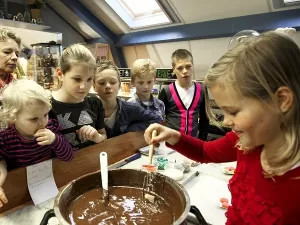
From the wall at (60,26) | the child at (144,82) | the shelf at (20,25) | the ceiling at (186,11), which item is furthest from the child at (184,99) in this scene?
the wall at (60,26)

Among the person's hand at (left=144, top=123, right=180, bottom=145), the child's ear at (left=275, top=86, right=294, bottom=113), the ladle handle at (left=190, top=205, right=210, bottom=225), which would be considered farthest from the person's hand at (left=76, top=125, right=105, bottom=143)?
the child's ear at (left=275, top=86, right=294, bottom=113)

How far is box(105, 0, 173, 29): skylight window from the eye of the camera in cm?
316

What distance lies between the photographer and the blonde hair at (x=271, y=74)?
54 cm

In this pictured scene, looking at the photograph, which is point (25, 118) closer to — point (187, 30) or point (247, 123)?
point (247, 123)

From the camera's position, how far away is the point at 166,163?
1.15 meters

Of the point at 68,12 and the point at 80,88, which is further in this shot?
the point at 68,12

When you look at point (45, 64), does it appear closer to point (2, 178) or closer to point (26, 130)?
point (26, 130)

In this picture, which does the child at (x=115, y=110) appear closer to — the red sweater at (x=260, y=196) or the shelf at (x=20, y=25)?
the red sweater at (x=260, y=196)

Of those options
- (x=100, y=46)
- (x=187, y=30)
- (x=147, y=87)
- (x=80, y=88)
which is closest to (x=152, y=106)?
(x=147, y=87)

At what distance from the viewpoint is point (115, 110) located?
4.90ft

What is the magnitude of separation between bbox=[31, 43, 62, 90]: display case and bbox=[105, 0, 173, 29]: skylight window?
1193 millimetres

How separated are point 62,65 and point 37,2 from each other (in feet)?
8.51

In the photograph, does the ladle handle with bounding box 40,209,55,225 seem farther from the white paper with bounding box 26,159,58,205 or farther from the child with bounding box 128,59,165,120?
the child with bounding box 128,59,165,120

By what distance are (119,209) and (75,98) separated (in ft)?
2.23
